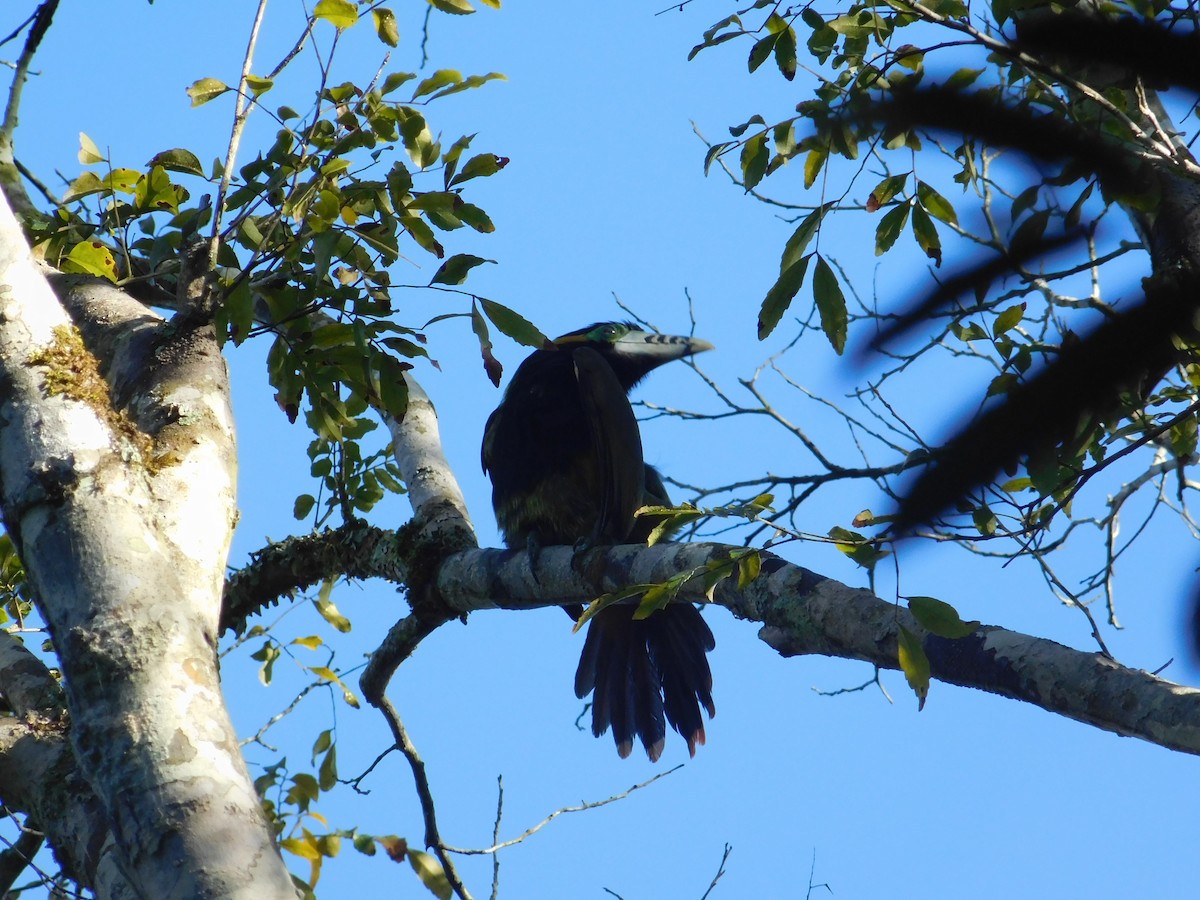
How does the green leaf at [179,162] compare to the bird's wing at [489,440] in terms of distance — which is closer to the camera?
the green leaf at [179,162]

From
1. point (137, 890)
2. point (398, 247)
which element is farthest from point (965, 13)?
point (137, 890)

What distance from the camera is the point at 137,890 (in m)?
1.29

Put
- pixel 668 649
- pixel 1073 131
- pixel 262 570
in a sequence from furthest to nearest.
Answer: pixel 668 649 < pixel 262 570 < pixel 1073 131

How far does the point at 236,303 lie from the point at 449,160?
61 centimetres

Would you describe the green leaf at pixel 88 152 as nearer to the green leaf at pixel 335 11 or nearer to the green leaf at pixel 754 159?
the green leaf at pixel 335 11

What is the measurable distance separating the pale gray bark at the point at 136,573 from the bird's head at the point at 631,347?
2611 mm

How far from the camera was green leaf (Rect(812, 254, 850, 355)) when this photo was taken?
1.87m

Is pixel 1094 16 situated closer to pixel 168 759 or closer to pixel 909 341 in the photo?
pixel 909 341

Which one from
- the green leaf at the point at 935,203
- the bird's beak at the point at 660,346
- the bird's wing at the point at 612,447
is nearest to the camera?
the green leaf at the point at 935,203

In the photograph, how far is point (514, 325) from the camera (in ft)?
7.68

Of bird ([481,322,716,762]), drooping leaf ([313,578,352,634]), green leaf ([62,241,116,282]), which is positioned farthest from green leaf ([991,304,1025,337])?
drooping leaf ([313,578,352,634])

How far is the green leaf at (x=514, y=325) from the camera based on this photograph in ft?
7.63

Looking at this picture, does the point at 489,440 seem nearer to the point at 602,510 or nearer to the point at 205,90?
the point at 602,510

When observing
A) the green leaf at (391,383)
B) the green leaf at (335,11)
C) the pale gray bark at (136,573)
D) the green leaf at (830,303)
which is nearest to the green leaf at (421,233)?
the green leaf at (391,383)
